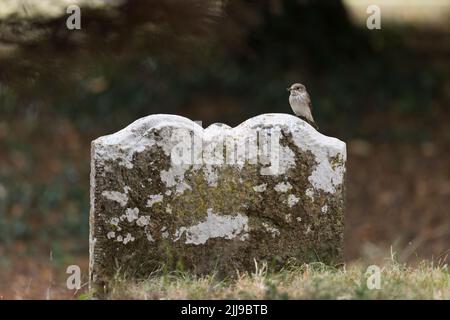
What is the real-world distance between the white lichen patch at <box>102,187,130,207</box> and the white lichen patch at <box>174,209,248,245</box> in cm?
34

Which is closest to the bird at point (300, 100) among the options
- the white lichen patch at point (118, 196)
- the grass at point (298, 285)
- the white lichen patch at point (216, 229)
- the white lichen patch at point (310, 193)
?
the white lichen patch at point (310, 193)

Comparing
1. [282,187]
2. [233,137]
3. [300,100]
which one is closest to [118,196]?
[233,137]

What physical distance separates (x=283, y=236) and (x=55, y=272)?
474 centimetres

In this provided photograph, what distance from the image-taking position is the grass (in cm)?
394

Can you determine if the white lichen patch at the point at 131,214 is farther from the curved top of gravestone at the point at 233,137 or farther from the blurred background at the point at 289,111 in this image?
the blurred background at the point at 289,111

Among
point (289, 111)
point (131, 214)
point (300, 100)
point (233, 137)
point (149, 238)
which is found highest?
point (289, 111)

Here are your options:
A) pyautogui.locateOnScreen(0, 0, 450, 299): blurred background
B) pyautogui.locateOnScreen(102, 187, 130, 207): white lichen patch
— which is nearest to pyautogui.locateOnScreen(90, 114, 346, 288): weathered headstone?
pyautogui.locateOnScreen(102, 187, 130, 207): white lichen patch

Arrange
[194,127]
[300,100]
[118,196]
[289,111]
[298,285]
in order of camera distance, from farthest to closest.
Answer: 1. [289,111]
2. [300,100]
3. [194,127]
4. [118,196]
5. [298,285]

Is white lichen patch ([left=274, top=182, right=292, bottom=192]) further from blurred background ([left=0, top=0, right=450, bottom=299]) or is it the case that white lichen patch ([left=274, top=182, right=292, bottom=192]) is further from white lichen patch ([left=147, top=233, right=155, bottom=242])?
blurred background ([left=0, top=0, right=450, bottom=299])

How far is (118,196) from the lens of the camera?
14.8ft

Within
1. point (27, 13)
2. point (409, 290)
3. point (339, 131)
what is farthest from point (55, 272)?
point (409, 290)

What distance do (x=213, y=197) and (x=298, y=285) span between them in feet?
2.54

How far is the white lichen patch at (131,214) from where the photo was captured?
452 centimetres

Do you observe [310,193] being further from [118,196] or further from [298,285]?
[118,196]
